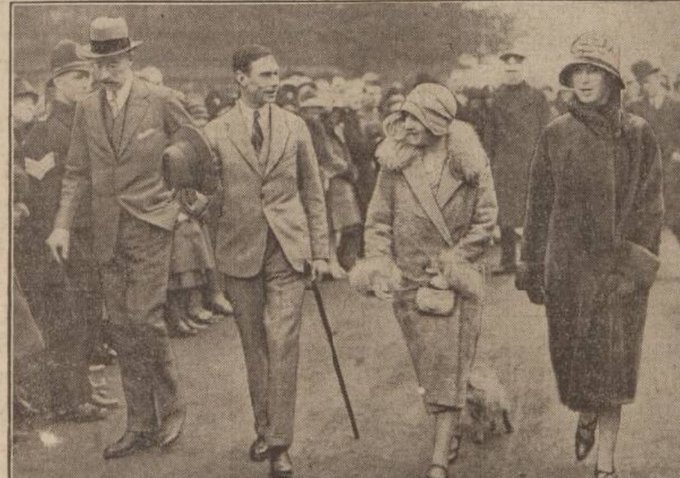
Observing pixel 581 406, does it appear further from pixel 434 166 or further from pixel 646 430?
pixel 434 166

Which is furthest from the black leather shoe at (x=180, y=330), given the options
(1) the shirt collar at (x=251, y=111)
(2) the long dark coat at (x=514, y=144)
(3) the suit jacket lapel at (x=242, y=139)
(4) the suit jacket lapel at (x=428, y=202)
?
(2) the long dark coat at (x=514, y=144)

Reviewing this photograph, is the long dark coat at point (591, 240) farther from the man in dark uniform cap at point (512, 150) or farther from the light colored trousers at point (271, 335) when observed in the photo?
the light colored trousers at point (271, 335)

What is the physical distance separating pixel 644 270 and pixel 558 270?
1.37 ft

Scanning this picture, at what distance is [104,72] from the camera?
6270 mm

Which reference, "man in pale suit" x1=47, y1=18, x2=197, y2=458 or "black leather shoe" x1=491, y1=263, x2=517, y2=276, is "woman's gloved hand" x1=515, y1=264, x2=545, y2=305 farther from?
"man in pale suit" x1=47, y1=18, x2=197, y2=458

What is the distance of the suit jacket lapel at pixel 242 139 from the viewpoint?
6109 millimetres

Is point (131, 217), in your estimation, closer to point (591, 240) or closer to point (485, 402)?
point (485, 402)

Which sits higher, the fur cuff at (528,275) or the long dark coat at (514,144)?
the long dark coat at (514,144)

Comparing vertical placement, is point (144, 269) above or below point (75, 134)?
below

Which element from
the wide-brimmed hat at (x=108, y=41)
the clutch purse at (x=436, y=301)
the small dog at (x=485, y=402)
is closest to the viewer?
the clutch purse at (x=436, y=301)

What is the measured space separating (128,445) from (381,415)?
1263 millimetres

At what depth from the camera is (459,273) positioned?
607 cm

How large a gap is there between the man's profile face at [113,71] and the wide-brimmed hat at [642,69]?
2515mm

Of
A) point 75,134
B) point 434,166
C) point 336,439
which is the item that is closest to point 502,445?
point 336,439
